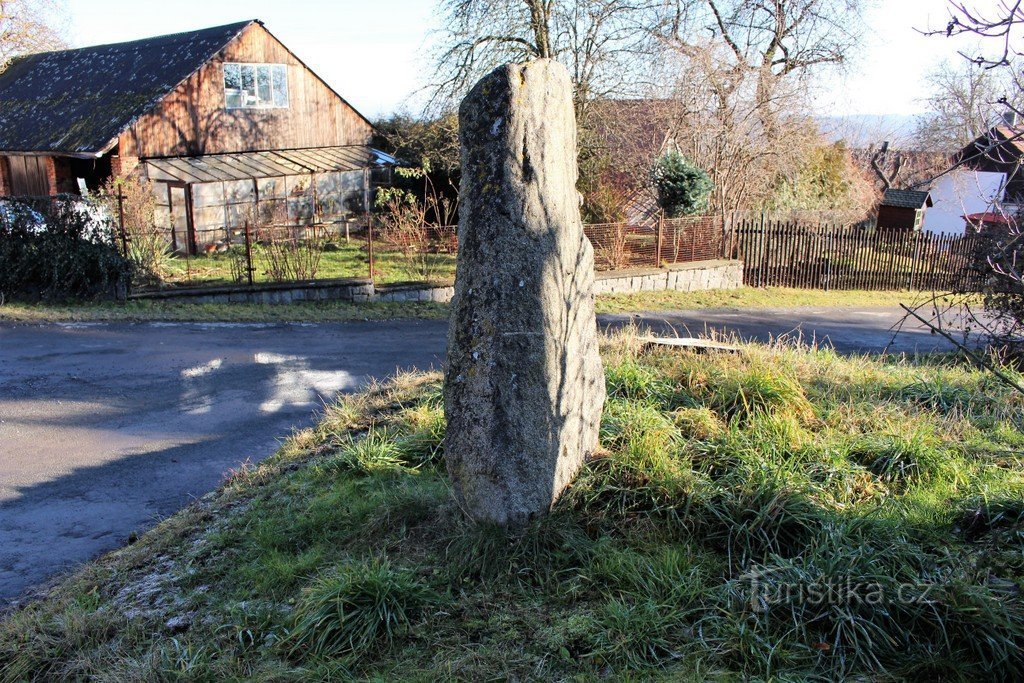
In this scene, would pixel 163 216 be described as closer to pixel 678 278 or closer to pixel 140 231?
pixel 140 231

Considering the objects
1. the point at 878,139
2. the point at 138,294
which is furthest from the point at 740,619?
the point at 878,139

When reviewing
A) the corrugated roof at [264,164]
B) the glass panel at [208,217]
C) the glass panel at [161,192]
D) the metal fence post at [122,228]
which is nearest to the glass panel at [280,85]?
the corrugated roof at [264,164]

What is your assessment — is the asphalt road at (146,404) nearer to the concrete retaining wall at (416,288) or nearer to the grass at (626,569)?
the grass at (626,569)

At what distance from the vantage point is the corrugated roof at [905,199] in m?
33.5

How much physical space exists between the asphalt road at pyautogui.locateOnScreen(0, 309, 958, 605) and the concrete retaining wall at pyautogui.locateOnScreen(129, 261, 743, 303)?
85.6 inches

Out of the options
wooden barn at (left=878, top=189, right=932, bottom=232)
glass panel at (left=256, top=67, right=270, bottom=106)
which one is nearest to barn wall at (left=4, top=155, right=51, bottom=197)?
glass panel at (left=256, top=67, right=270, bottom=106)

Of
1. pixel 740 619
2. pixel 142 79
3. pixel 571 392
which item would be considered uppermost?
pixel 142 79

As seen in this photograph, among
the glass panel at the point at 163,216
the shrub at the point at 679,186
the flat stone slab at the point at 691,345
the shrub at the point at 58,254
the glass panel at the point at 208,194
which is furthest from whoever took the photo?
the glass panel at the point at 208,194

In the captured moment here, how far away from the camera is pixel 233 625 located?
439 cm

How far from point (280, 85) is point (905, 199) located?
82.6ft

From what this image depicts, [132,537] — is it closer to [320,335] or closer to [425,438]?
[425,438]

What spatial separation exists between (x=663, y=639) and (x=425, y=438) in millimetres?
3002

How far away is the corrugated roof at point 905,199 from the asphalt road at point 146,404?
20.0 meters

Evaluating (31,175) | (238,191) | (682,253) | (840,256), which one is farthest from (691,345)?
(31,175)
